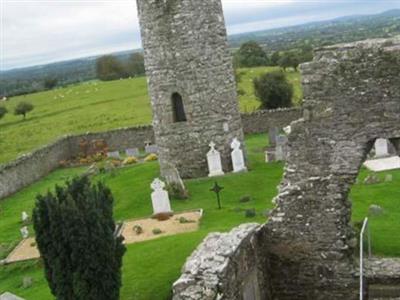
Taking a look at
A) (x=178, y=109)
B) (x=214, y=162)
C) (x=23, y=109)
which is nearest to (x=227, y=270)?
(x=214, y=162)

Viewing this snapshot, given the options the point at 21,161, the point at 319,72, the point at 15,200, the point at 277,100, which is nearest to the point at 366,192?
the point at 319,72

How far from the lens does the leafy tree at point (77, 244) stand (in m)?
9.73

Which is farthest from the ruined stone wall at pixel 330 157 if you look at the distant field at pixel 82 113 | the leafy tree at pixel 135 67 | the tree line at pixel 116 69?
the leafy tree at pixel 135 67

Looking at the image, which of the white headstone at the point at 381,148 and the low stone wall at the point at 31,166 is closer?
the white headstone at the point at 381,148

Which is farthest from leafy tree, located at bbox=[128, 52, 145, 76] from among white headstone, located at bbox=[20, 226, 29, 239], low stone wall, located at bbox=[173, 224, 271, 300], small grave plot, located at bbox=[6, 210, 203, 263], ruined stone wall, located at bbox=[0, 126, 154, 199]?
low stone wall, located at bbox=[173, 224, 271, 300]

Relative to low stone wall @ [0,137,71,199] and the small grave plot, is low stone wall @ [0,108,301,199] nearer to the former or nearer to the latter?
low stone wall @ [0,137,71,199]

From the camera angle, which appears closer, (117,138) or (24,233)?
(24,233)

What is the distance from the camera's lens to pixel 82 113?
181 ft

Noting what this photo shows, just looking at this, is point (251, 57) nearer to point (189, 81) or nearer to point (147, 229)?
point (189, 81)

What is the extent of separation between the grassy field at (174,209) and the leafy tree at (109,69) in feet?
225

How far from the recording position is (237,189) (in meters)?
20.6

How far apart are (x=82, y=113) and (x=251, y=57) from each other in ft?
84.4

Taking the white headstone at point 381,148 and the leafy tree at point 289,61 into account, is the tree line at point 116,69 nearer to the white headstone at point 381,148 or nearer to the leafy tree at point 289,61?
the leafy tree at point 289,61

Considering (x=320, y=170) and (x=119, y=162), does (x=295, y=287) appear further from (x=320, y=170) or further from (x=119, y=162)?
(x=119, y=162)
